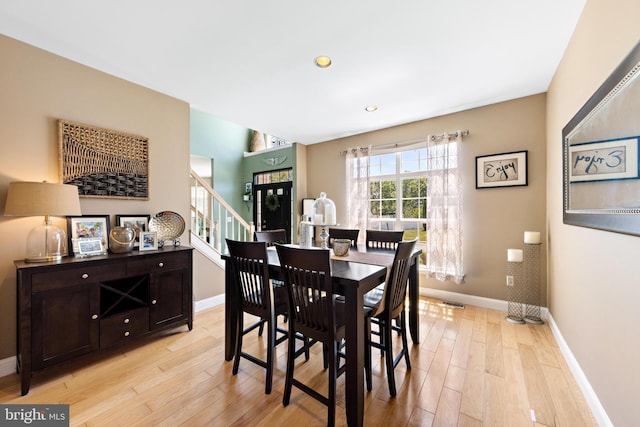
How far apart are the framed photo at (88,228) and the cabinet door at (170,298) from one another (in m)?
0.59

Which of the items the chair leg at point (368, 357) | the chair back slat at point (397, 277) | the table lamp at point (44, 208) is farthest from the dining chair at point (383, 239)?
the table lamp at point (44, 208)

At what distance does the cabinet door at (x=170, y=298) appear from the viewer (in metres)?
2.50

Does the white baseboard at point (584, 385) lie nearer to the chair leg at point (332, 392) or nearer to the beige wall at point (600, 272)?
the beige wall at point (600, 272)

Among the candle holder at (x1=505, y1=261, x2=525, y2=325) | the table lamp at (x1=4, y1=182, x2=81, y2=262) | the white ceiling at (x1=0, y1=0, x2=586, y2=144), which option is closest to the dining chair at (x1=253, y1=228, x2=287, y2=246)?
the table lamp at (x1=4, y1=182, x2=81, y2=262)

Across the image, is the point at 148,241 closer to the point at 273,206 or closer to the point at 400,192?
the point at 273,206

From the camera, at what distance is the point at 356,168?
4363 mm

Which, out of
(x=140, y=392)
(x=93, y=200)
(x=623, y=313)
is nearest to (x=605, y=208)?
(x=623, y=313)

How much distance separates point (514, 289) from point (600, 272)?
5.84ft

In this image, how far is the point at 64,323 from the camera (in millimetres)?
1975

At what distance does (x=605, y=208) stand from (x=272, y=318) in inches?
83.7

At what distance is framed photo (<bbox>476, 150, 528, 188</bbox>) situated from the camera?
3.08 meters

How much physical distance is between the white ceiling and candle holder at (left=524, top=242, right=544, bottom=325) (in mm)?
1859

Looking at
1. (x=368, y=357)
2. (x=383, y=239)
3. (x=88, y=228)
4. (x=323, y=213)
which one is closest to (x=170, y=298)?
(x=88, y=228)

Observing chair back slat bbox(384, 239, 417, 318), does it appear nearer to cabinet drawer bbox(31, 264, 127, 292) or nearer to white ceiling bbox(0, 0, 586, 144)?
white ceiling bbox(0, 0, 586, 144)
